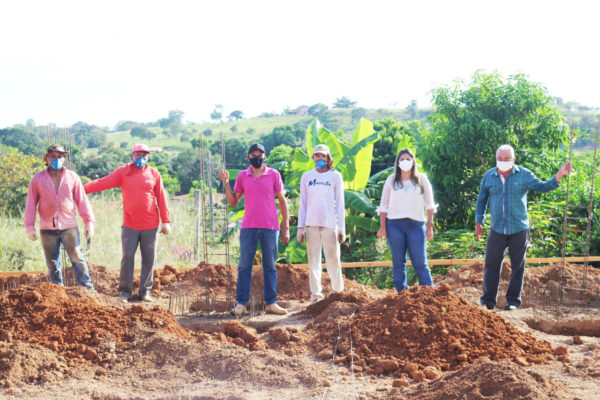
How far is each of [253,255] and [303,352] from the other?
1.34 meters

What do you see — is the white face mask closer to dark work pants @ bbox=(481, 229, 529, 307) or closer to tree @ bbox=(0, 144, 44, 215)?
dark work pants @ bbox=(481, 229, 529, 307)

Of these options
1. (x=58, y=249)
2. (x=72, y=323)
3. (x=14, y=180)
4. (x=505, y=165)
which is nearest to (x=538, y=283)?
(x=505, y=165)

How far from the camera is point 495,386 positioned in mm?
3688

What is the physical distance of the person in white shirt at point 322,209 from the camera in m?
6.21

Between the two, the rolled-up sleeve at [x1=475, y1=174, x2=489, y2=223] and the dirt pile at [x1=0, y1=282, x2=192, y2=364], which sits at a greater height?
the rolled-up sleeve at [x1=475, y1=174, x2=489, y2=223]

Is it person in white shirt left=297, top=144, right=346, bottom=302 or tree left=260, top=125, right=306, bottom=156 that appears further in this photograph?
tree left=260, top=125, right=306, bottom=156

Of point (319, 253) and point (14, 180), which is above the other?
point (14, 180)

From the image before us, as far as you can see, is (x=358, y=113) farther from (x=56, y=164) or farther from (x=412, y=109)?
(x=56, y=164)

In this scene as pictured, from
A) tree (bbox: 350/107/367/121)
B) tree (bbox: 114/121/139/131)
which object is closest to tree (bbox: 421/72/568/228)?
tree (bbox: 350/107/367/121)

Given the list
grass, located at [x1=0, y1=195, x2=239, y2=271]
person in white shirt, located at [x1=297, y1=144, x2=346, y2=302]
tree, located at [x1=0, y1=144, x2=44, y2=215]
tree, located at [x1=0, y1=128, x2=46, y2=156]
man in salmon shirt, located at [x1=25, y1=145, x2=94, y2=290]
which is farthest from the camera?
tree, located at [x1=0, y1=128, x2=46, y2=156]

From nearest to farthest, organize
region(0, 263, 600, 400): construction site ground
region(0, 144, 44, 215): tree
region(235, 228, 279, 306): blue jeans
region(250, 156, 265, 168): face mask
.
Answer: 1. region(0, 263, 600, 400): construction site ground
2. region(250, 156, 265, 168): face mask
3. region(235, 228, 279, 306): blue jeans
4. region(0, 144, 44, 215): tree

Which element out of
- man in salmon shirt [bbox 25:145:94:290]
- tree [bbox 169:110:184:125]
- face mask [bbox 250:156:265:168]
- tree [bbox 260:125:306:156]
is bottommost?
man in salmon shirt [bbox 25:145:94:290]

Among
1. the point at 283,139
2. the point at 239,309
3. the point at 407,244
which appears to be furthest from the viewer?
the point at 283,139

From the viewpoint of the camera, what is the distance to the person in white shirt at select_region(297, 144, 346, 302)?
6.21m
